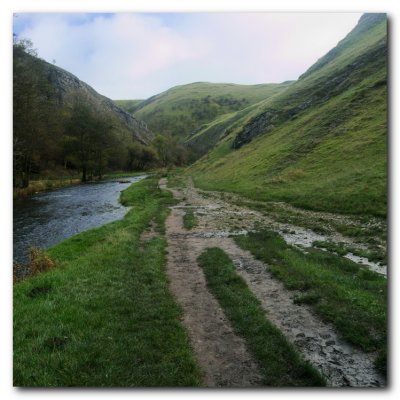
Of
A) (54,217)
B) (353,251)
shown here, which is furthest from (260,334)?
(54,217)

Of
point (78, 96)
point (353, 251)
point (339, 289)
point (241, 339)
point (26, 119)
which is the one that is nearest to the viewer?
point (241, 339)

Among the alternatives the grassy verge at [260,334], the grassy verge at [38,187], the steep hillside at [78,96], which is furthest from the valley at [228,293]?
the steep hillside at [78,96]

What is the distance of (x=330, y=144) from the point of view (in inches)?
1965

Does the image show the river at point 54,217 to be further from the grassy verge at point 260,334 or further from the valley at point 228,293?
the grassy verge at point 260,334

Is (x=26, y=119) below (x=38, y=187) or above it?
above

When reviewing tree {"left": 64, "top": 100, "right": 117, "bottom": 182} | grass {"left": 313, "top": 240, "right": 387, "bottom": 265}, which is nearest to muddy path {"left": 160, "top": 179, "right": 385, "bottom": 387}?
grass {"left": 313, "top": 240, "right": 387, "bottom": 265}

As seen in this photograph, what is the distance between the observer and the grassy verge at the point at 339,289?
937 cm

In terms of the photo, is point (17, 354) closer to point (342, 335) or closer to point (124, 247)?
point (342, 335)

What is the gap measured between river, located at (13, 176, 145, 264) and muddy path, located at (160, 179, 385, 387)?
11603 mm

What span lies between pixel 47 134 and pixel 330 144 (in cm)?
5337

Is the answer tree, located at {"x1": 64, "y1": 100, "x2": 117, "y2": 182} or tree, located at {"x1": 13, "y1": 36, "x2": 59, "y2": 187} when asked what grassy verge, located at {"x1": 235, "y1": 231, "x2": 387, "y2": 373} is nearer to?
tree, located at {"x1": 13, "y1": 36, "x2": 59, "y2": 187}

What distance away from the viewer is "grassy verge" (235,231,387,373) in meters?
9.37

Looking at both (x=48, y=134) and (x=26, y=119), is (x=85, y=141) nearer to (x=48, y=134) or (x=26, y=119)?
(x=48, y=134)

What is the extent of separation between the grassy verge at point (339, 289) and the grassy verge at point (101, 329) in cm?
463
